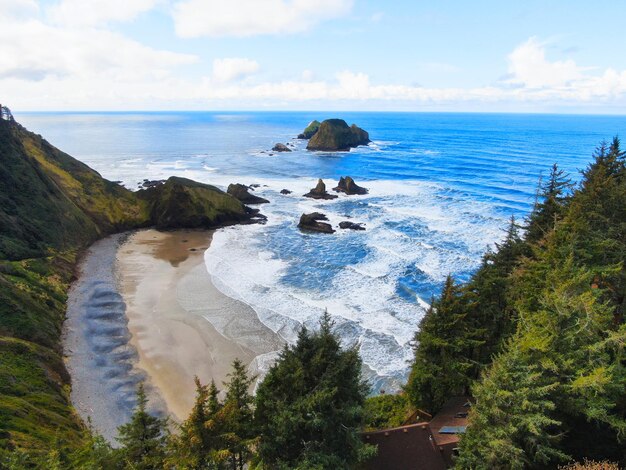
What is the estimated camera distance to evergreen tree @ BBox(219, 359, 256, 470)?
1500 centimetres

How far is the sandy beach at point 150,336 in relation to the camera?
84.4ft

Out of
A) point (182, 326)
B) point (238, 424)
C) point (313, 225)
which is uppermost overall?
point (238, 424)

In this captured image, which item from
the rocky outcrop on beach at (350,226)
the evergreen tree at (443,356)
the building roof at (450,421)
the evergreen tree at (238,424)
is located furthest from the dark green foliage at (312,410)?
the rocky outcrop on beach at (350,226)

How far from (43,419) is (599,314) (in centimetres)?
2694

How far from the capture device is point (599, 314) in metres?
17.8

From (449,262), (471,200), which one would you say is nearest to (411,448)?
(449,262)

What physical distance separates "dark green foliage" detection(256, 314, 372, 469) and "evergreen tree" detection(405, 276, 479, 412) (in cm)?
683

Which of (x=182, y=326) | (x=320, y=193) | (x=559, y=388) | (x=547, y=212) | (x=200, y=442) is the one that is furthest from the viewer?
(x=320, y=193)

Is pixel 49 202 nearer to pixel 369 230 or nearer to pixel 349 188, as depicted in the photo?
pixel 369 230

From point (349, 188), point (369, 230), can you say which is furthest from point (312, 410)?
point (349, 188)

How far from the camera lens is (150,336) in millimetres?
32281

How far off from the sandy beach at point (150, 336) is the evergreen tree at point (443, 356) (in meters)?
11.7

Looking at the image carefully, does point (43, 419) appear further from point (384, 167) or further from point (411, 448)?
point (384, 167)

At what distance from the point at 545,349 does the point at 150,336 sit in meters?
27.9
